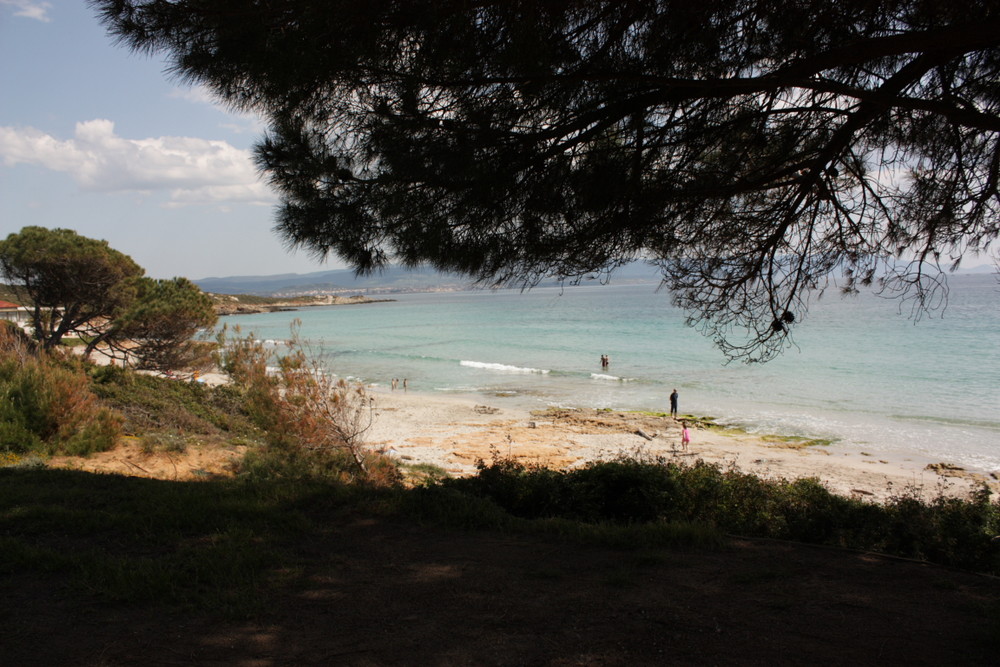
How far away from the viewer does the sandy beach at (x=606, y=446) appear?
13.9m

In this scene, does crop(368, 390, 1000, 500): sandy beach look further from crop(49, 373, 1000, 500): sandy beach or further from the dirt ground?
the dirt ground

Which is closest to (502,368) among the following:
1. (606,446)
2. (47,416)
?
(606,446)

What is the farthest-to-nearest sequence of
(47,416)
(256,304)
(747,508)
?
(256,304), (47,416), (747,508)

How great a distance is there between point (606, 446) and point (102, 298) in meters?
14.7

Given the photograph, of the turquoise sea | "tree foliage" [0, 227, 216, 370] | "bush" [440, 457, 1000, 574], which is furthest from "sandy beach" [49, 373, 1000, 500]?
"tree foliage" [0, 227, 216, 370]

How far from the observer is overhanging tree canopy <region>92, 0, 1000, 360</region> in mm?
3564

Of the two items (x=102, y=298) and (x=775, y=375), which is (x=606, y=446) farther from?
(x=775, y=375)

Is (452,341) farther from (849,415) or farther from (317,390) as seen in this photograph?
(317,390)

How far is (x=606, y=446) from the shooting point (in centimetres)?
1734

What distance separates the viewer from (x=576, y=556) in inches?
160

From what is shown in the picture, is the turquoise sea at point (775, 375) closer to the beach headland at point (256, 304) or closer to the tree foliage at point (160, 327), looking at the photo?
the tree foliage at point (160, 327)

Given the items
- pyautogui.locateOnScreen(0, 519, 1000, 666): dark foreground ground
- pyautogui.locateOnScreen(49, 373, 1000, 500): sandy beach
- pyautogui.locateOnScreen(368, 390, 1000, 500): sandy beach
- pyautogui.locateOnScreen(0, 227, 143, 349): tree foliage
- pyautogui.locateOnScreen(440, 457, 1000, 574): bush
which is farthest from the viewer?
pyautogui.locateOnScreen(0, 227, 143, 349): tree foliage

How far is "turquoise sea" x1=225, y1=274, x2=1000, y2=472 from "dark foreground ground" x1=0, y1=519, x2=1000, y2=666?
257 cm

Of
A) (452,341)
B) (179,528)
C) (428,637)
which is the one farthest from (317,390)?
(452,341)
